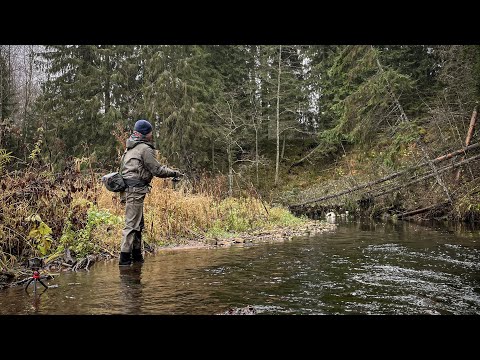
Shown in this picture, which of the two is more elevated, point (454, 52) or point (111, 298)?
point (454, 52)

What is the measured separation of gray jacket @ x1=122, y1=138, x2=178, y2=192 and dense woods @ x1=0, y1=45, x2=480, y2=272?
26.0ft

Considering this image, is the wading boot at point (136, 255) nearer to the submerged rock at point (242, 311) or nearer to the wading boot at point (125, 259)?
the wading boot at point (125, 259)

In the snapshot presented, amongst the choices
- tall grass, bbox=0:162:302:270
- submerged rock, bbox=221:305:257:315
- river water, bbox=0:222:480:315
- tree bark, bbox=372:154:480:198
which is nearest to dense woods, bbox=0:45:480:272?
tree bark, bbox=372:154:480:198

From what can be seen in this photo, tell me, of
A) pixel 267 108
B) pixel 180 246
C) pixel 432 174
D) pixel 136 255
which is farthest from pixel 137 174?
pixel 267 108

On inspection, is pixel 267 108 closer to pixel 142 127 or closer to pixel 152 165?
pixel 142 127

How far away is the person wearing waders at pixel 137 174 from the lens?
20.2 feet

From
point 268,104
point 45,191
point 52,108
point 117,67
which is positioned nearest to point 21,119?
point 52,108

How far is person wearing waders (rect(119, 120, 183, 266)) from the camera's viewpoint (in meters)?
6.17

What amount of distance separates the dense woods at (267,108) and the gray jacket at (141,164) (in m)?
7.92

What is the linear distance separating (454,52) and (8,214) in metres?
13.5

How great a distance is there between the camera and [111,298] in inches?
164
